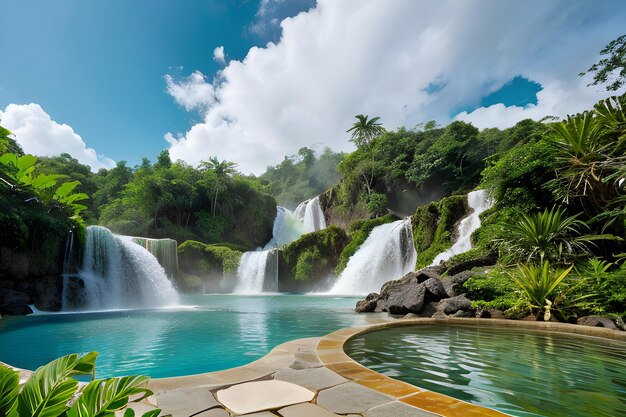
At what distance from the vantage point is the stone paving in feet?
7.72

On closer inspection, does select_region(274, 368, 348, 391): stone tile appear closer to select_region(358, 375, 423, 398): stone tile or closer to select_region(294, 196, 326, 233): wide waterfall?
select_region(358, 375, 423, 398): stone tile

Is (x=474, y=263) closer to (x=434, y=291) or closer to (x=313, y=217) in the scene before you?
(x=434, y=291)

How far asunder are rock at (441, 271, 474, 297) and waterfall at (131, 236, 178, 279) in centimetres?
1660

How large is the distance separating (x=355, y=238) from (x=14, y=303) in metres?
17.3

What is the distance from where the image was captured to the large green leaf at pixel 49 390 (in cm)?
111

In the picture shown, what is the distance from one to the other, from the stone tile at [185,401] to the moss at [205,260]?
2209 centimetres

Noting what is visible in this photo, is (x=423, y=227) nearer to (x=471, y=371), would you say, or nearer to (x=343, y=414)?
(x=471, y=371)

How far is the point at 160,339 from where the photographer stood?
6.52 m

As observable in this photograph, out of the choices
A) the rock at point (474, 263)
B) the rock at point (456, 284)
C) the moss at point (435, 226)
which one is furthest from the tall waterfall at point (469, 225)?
the rock at point (456, 284)

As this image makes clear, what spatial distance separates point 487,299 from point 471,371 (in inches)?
188

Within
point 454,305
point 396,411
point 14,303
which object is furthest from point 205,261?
point 396,411

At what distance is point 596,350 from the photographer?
184 inches

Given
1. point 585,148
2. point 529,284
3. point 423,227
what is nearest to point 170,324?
point 529,284

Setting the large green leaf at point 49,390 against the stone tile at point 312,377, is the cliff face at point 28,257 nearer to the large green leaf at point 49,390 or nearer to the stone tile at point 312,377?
the stone tile at point 312,377
